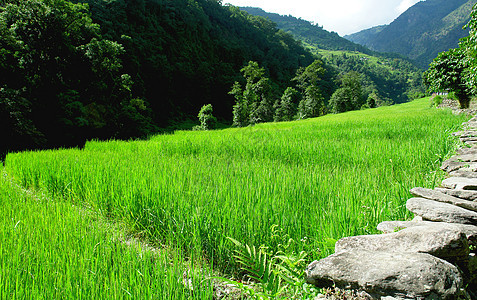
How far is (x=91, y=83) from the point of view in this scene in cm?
1631

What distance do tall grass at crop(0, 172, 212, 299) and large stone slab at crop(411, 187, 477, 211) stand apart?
5.36 feet

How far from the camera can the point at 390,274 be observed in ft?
3.05

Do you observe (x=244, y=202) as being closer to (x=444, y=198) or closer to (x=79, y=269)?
(x=79, y=269)

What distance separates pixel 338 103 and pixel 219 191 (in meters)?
50.9

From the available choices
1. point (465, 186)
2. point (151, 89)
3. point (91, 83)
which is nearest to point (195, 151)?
point (465, 186)

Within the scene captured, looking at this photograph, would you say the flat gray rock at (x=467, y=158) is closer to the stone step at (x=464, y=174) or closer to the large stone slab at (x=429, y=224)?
the stone step at (x=464, y=174)

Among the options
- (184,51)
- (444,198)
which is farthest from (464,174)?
(184,51)

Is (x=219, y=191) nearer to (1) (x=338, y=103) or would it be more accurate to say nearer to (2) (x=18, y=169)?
(2) (x=18, y=169)

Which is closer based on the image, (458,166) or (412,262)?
(412,262)

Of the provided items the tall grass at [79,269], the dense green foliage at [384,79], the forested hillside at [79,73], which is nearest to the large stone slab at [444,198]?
the tall grass at [79,269]

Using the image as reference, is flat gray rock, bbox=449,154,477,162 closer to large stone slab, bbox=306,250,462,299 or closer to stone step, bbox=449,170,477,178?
stone step, bbox=449,170,477,178

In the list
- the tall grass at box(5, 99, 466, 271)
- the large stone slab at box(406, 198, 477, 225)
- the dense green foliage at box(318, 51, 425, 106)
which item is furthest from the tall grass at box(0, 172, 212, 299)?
the dense green foliage at box(318, 51, 425, 106)

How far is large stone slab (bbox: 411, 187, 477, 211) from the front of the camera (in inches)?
A: 62.9

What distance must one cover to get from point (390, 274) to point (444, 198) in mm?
1120
